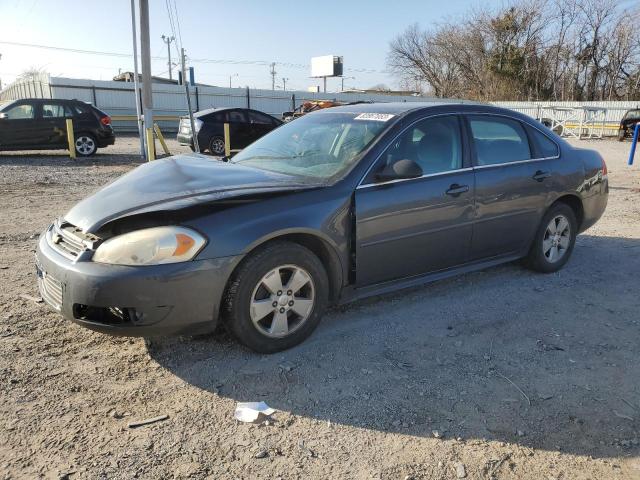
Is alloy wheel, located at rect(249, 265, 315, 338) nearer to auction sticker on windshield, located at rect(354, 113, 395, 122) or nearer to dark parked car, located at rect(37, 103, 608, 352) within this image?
dark parked car, located at rect(37, 103, 608, 352)

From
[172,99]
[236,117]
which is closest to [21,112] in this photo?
[236,117]

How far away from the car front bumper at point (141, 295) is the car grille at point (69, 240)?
61 millimetres

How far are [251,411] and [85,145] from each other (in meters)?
13.9

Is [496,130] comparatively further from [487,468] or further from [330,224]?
[487,468]

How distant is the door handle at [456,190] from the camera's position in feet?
13.1

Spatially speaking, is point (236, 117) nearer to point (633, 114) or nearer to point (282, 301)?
point (282, 301)

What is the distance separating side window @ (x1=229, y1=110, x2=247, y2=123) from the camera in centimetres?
1669

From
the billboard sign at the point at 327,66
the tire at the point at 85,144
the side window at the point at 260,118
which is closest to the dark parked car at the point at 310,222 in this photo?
the tire at the point at 85,144

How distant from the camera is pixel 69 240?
313cm

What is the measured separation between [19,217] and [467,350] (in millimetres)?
6164

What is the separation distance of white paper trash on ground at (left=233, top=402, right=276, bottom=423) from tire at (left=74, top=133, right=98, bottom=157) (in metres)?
13.8

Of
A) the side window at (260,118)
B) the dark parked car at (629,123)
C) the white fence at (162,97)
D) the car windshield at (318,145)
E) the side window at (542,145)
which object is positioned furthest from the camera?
the white fence at (162,97)

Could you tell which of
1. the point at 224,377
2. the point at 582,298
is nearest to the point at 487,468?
the point at 224,377

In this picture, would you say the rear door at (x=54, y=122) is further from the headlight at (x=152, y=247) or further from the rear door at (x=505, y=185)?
the headlight at (x=152, y=247)
